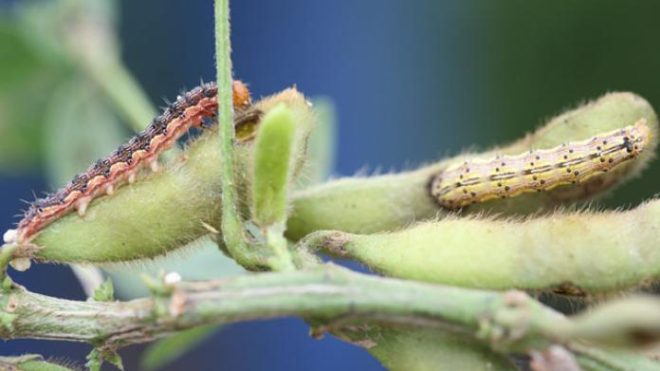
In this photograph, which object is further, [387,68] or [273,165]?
[387,68]

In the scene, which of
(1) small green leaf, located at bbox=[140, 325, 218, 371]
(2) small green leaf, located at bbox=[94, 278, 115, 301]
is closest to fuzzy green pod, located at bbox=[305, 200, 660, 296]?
(2) small green leaf, located at bbox=[94, 278, 115, 301]

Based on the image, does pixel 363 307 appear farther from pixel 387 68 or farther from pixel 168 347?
pixel 387 68

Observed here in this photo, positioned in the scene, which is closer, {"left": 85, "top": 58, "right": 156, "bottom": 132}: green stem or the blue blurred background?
{"left": 85, "top": 58, "right": 156, "bottom": 132}: green stem

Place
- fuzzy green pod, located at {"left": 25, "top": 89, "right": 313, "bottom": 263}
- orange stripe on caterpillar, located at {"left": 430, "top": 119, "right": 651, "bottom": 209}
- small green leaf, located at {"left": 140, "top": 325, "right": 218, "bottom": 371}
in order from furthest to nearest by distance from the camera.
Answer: small green leaf, located at {"left": 140, "top": 325, "right": 218, "bottom": 371} < orange stripe on caterpillar, located at {"left": 430, "top": 119, "right": 651, "bottom": 209} < fuzzy green pod, located at {"left": 25, "top": 89, "right": 313, "bottom": 263}

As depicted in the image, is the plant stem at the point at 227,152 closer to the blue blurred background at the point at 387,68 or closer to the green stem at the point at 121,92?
the green stem at the point at 121,92

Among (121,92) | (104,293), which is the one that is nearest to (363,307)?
(104,293)

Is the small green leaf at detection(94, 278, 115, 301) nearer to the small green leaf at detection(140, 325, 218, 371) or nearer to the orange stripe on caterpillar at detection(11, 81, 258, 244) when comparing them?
the orange stripe on caterpillar at detection(11, 81, 258, 244)

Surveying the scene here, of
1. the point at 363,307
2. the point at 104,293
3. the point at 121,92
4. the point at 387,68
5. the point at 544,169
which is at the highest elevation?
the point at 387,68
